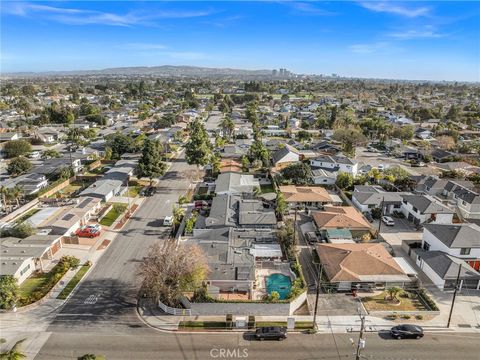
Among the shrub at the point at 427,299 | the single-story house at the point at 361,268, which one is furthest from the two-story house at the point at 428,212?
the shrub at the point at 427,299

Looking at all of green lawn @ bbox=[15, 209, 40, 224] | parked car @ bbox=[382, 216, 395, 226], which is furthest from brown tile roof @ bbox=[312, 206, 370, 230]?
green lawn @ bbox=[15, 209, 40, 224]

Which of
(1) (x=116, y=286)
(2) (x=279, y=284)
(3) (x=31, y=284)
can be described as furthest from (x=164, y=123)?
(2) (x=279, y=284)

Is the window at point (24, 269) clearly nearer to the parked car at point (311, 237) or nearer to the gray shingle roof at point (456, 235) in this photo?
the parked car at point (311, 237)

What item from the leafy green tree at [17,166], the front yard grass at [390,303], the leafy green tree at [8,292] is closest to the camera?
the leafy green tree at [8,292]

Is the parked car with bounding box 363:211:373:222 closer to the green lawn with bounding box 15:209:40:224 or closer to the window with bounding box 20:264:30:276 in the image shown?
the window with bounding box 20:264:30:276

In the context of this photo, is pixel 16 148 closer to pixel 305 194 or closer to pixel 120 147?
pixel 120 147

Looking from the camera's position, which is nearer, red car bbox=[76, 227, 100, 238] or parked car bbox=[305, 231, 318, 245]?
parked car bbox=[305, 231, 318, 245]

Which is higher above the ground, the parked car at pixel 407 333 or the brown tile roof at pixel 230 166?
the brown tile roof at pixel 230 166
